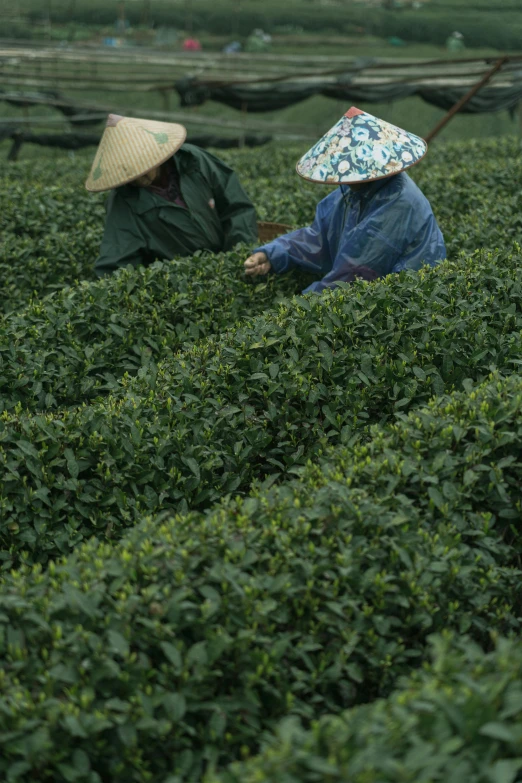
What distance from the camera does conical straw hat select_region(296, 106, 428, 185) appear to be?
3.98 m

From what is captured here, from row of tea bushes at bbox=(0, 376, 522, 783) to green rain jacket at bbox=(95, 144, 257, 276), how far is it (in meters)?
2.68

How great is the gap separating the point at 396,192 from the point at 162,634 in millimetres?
2557

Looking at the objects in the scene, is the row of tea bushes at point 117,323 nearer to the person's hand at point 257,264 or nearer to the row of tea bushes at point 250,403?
the person's hand at point 257,264

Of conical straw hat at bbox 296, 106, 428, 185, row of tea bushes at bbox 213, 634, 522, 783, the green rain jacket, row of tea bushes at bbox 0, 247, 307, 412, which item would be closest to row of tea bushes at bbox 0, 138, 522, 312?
the green rain jacket

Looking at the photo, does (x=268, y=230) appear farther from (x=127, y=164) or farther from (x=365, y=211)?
(x=365, y=211)

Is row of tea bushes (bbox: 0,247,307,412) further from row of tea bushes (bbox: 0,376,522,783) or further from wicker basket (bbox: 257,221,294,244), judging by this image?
row of tea bushes (bbox: 0,376,522,783)

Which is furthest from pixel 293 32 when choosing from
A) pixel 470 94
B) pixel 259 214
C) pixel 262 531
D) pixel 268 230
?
pixel 262 531

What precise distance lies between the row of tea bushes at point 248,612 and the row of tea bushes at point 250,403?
19.5 inches

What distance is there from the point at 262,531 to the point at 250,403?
3.49 feet

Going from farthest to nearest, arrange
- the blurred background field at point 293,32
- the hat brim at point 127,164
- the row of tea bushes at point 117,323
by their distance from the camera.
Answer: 1. the blurred background field at point 293,32
2. the hat brim at point 127,164
3. the row of tea bushes at point 117,323

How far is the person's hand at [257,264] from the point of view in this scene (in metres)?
4.64

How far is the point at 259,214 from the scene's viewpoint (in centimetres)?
618

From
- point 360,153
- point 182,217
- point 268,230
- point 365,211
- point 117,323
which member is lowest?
point 117,323

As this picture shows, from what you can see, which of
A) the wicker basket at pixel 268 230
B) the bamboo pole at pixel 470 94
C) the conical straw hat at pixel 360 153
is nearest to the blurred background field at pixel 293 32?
the bamboo pole at pixel 470 94
